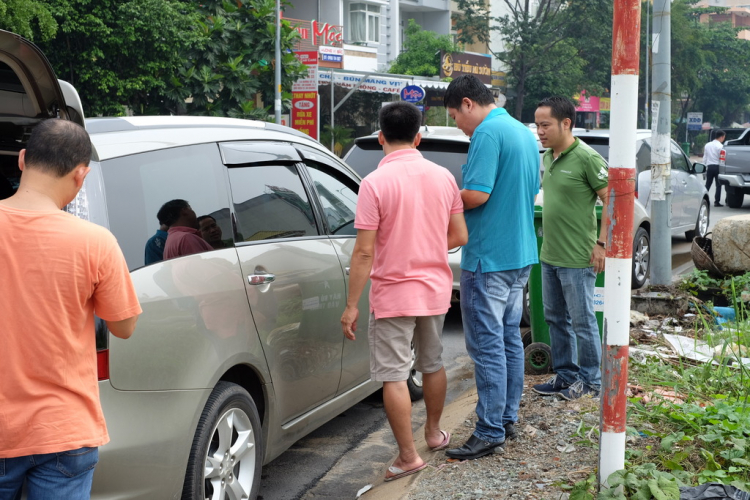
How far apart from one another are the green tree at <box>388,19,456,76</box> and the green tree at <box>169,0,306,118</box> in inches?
700

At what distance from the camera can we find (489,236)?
4.12 m

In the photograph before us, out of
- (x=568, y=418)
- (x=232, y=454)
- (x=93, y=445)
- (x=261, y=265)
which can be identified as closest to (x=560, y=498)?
(x=568, y=418)

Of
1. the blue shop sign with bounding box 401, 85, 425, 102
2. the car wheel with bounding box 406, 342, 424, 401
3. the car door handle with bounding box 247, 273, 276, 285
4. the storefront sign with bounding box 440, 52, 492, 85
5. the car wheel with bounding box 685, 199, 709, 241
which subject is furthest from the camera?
the storefront sign with bounding box 440, 52, 492, 85

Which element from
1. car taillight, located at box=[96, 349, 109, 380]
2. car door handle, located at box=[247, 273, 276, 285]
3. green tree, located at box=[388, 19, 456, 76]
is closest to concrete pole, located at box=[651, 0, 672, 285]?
car door handle, located at box=[247, 273, 276, 285]

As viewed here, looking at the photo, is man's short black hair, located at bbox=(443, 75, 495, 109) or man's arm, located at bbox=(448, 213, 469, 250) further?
man's short black hair, located at bbox=(443, 75, 495, 109)

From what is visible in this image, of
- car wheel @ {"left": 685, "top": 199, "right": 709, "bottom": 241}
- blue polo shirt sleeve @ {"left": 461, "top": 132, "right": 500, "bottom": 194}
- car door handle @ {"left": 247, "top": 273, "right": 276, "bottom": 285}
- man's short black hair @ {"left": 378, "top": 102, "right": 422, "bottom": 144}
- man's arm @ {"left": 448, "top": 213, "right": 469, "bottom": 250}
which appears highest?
man's short black hair @ {"left": 378, "top": 102, "right": 422, "bottom": 144}

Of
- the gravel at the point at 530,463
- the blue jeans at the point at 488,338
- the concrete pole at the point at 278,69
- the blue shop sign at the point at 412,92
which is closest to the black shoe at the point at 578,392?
the gravel at the point at 530,463

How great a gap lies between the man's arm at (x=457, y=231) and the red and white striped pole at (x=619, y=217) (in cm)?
95

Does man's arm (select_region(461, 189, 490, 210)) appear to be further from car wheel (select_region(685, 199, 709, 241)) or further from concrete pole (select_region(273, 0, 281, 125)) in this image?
concrete pole (select_region(273, 0, 281, 125))

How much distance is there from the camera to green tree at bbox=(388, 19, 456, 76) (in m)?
41.6

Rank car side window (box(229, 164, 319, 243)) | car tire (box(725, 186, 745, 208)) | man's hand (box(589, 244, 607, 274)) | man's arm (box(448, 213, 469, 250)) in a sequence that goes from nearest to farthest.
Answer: car side window (box(229, 164, 319, 243)), man's arm (box(448, 213, 469, 250)), man's hand (box(589, 244, 607, 274)), car tire (box(725, 186, 745, 208))

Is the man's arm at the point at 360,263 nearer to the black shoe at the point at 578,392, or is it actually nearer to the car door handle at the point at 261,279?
the car door handle at the point at 261,279

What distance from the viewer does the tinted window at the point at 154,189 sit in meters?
2.92

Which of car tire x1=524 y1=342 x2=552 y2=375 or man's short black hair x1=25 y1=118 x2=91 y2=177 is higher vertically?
man's short black hair x1=25 y1=118 x2=91 y2=177
